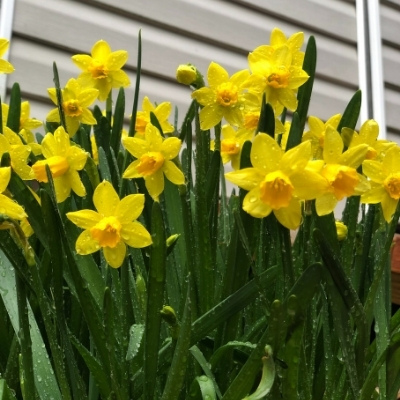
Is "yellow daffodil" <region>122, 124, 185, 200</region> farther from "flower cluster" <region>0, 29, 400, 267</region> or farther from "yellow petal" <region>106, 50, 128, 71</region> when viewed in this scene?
"yellow petal" <region>106, 50, 128, 71</region>

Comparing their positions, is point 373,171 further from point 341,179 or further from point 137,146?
point 137,146

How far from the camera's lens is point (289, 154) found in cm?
32

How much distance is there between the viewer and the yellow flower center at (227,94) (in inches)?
19.7

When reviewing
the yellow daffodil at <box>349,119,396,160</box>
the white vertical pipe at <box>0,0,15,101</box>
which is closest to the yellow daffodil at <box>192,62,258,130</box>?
the yellow daffodil at <box>349,119,396,160</box>

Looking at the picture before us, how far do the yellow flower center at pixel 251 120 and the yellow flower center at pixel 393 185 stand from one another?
0.52ft

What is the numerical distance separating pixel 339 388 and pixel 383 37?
2.26m

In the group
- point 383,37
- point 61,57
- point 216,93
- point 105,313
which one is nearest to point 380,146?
point 216,93

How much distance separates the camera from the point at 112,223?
38 cm

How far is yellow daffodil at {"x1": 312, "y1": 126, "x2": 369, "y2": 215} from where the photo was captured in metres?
0.32

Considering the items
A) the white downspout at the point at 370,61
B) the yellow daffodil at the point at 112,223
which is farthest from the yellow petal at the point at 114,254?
the white downspout at the point at 370,61

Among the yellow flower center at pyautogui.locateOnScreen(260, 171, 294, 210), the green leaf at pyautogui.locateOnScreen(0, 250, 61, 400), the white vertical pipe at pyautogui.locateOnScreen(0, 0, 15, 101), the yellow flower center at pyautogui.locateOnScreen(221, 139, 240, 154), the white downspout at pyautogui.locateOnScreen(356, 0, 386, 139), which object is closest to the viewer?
the yellow flower center at pyautogui.locateOnScreen(260, 171, 294, 210)

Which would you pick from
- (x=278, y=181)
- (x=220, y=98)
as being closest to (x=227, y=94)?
(x=220, y=98)

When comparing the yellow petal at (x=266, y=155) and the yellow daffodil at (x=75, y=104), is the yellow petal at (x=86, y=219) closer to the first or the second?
the yellow petal at (x=266, y=155)

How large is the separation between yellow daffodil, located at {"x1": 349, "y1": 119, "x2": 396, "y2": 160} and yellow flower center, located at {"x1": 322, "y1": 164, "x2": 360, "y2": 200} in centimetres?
10
